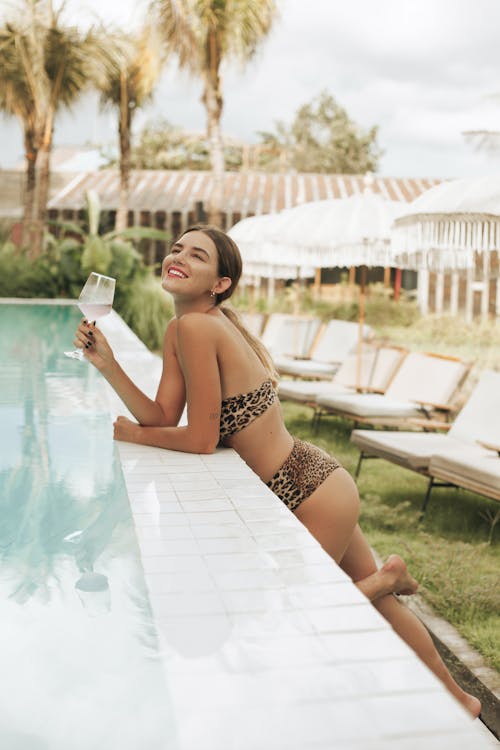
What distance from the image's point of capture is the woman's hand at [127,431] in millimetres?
3322

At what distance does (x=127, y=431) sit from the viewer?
3.35 metres

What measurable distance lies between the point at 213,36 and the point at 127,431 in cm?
1717

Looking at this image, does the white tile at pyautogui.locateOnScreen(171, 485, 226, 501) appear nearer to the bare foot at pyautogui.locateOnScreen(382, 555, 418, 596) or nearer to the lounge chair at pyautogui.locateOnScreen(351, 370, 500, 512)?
the bare foot at pyautogui.locateOnScreen(382, 555, 418, 596)

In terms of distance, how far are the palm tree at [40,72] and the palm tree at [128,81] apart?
57 centimetres

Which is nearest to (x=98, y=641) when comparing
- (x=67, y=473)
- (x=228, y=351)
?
(x=228, y=351)

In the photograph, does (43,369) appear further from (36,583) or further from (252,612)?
(252,612)

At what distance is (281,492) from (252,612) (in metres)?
1.22

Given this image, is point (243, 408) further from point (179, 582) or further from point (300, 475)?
point (179, 582)

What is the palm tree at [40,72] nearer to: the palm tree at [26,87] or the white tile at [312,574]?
the palm tree at [26,87]

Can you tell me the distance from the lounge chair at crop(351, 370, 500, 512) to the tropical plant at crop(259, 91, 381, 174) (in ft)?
134

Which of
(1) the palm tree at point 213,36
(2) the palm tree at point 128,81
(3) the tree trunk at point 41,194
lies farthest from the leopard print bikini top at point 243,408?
(2) the palm tree at point 128,81

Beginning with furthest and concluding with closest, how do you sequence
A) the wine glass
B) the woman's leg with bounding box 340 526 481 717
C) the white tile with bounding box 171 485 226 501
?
the wine glass → the woman's leg with bounding box 340 526 481 717 → the white tile with bounding box 171 485 226 501

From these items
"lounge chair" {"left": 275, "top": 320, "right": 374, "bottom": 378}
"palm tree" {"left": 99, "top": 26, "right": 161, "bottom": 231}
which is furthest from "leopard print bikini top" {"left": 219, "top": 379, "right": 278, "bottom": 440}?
"palm tree" {"left": 99, "top": 26, "right": 161, "bottom": 231}

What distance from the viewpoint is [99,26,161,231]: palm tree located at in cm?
2067
